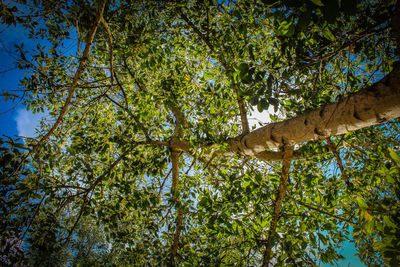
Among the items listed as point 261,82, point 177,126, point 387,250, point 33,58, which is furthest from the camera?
point 177,126

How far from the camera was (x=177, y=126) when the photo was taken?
3406mm

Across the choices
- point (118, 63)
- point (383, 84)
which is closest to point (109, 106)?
point (118, 63)

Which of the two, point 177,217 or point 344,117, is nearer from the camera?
point 344,117

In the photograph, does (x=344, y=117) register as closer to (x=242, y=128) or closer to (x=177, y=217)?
(x=242, y=128)

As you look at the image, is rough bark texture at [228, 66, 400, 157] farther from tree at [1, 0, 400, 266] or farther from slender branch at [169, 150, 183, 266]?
slender branch at [169, 150, 183, 266]

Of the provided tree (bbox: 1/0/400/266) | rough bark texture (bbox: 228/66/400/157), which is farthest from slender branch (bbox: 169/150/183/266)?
rough bark texture (bbox: 228/66/400/157)

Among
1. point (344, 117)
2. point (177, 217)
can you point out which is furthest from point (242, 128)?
point (177, 217)

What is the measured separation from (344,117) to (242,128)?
4.11 feet

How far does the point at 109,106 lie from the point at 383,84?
4.02 m

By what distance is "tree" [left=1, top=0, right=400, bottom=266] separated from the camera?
125 centimetres

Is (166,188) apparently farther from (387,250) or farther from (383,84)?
(383,84)

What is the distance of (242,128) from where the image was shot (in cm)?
234

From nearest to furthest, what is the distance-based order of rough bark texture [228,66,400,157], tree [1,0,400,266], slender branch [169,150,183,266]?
rough bark texture [228,66,400,157] < tree [1,0,400,266] < slender branch [169,150,183,266]

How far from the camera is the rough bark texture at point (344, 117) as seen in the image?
0.96m
